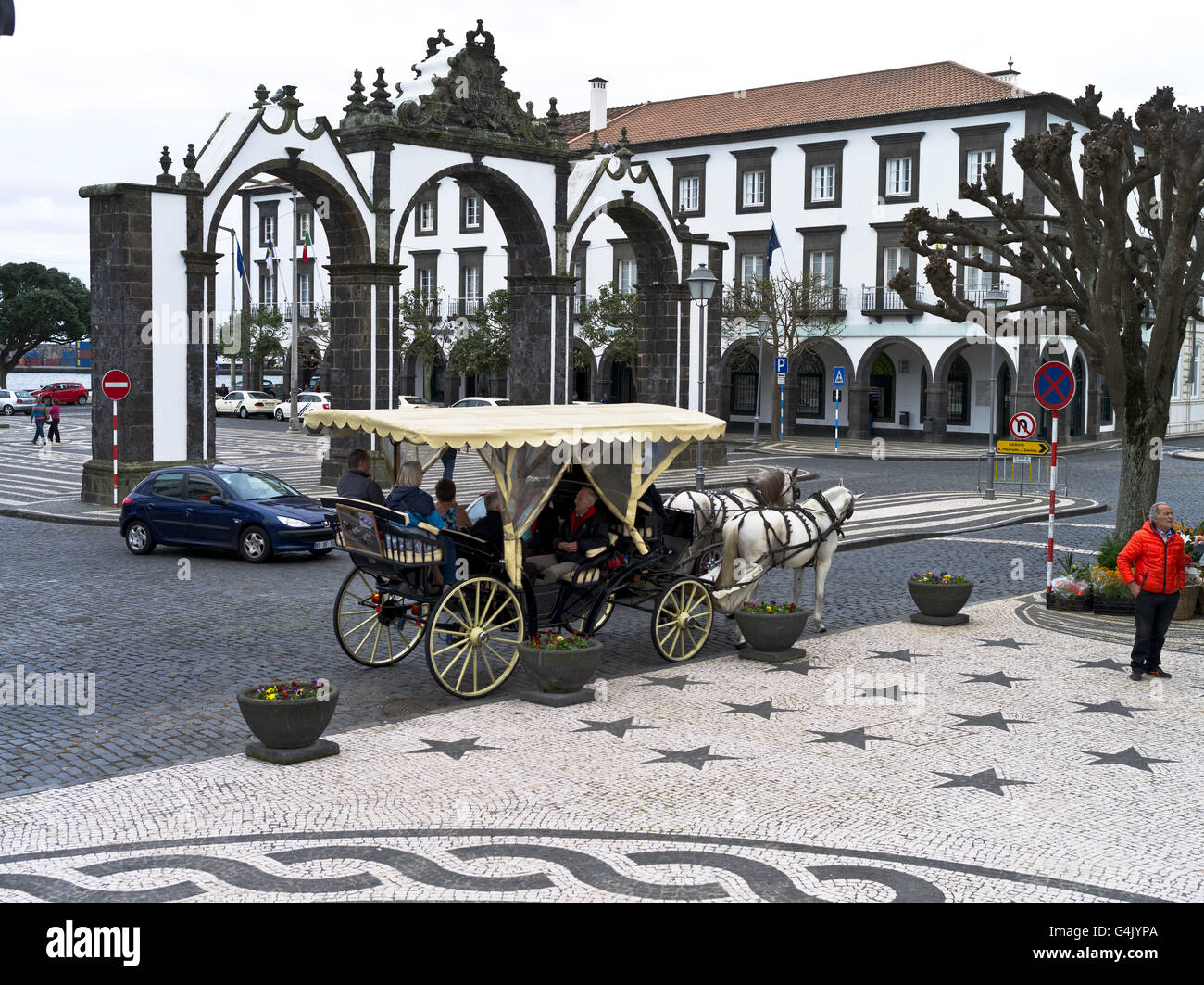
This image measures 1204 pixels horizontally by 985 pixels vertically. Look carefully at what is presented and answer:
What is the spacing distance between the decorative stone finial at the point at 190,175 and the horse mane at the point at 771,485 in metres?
Answer: 16.0

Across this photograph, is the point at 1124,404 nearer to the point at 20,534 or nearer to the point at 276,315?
the point at 20,534

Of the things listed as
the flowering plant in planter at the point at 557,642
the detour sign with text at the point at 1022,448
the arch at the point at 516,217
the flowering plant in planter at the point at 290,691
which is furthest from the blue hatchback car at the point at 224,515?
the arch at the point at 516,217

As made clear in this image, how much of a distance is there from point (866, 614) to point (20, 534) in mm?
14101

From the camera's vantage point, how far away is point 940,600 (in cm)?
1441

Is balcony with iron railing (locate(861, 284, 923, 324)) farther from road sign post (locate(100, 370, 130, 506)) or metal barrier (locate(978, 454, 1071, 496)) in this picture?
road sign post (locate(100, 370, 130, 506))

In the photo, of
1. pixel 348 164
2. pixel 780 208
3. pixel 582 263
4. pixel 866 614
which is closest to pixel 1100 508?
pixel 866 614

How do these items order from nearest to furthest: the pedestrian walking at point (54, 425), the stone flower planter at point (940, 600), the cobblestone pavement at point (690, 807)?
1. the cobblestone pavement at point (690, 807)
2. the stone flower planter at point (940, 600)
3. the pedestrian walking at point (54, 425)

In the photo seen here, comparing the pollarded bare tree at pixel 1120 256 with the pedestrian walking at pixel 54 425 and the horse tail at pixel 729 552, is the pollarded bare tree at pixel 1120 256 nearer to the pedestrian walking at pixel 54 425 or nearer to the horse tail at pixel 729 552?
the horse tail at pixel 729 552

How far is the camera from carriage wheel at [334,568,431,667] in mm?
11930

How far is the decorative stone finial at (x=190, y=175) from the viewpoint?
84.6 feet

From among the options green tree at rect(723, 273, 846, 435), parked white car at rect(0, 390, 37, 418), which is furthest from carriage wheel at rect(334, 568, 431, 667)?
parked white car at rect(0, 390, 37, 418)

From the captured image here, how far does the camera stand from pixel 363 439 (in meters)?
28.2

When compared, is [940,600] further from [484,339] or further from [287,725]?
[484,339]

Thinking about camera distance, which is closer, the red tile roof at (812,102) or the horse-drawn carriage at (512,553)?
the horse-drawn carriage at (512,553)
